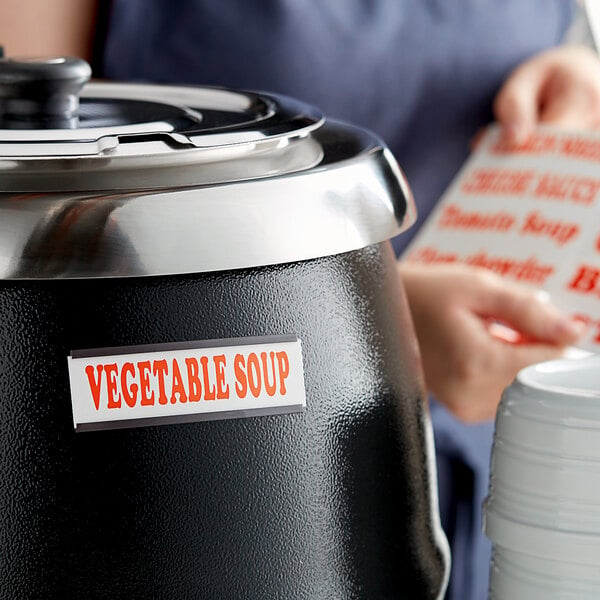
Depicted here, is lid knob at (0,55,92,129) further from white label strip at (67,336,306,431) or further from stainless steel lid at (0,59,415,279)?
white label strip at (67,336,306,431)

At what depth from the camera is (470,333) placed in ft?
3.01

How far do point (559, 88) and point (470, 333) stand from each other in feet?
1.29

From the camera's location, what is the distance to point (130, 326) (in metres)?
0.45

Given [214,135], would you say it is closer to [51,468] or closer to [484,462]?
[51,468]

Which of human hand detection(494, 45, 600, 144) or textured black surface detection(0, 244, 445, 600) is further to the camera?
human hand detection(494, 45, 600, 144)

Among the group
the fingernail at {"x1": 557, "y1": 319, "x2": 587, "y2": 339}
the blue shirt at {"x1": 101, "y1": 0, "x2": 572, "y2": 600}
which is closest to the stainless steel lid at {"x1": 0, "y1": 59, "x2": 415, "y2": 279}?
the fingernail at {"x1": 557, "y1": 319, "x2": 587, "y2": 339}

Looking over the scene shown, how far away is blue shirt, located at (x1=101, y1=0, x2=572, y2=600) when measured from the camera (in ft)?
3.58

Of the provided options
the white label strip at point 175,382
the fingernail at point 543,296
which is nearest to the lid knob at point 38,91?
the white label strip at point 175,382

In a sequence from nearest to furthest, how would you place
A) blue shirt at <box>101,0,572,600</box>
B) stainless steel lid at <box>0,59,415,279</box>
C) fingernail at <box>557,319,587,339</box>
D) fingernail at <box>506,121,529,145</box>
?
stainless steel lid at <box>0,59,415,279</box> < fingernail at <box>557,319,587,339</box> < fingernail at <box>506,121,529,145</box> < blue shirt at <box>101,0,572,600</box>

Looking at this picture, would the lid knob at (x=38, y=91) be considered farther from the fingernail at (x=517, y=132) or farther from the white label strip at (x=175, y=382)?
the fingernail at (x=517, y=132)

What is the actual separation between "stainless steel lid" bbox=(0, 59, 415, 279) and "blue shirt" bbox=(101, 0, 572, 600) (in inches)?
23.5

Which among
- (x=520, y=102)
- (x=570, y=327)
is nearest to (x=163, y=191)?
(x=570, y=327)

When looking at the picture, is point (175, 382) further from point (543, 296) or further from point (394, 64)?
point (394, 64)

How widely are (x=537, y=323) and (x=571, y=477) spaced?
1.08 feet
